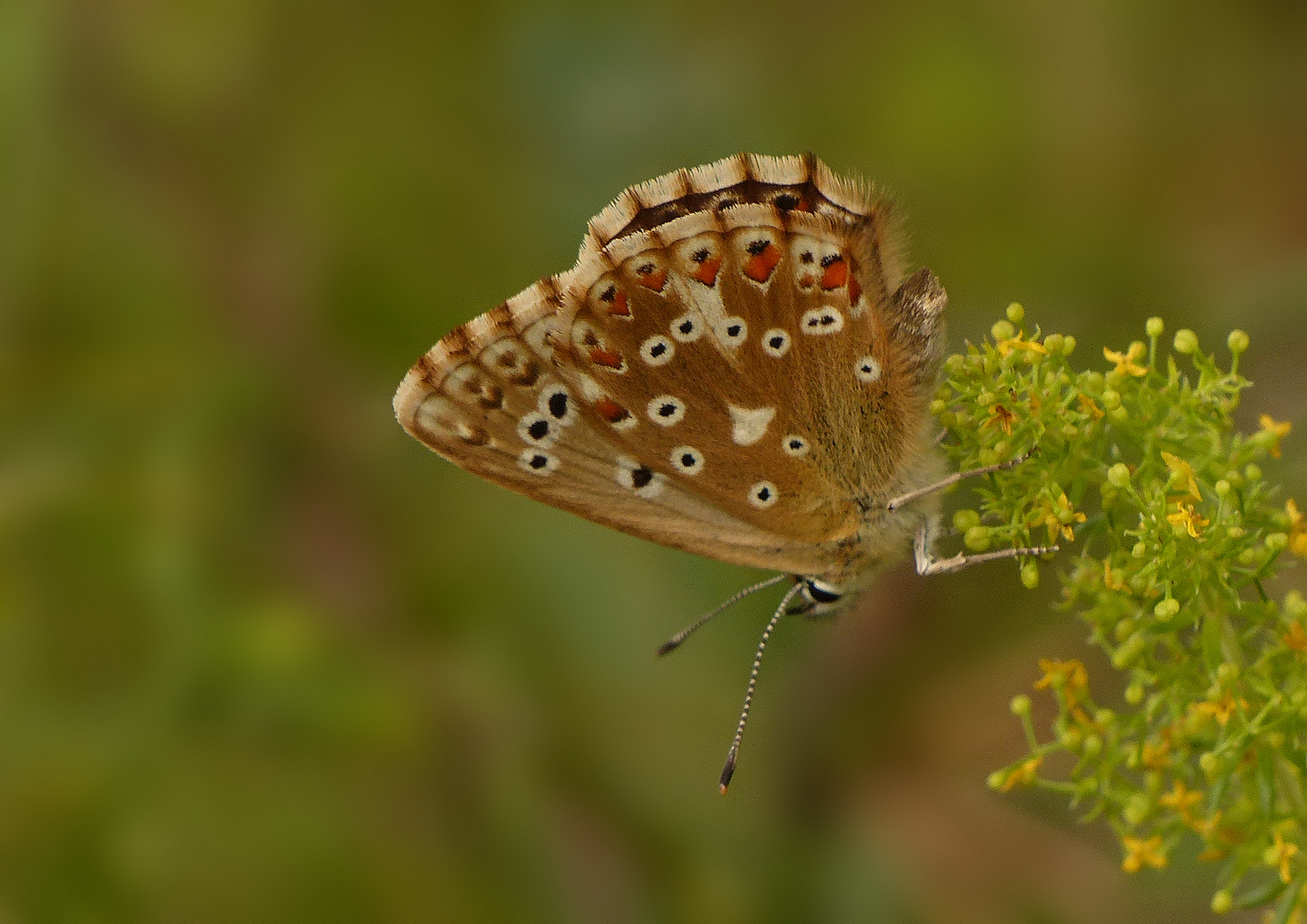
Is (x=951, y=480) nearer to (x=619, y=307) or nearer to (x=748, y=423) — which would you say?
(x=748, y=423)

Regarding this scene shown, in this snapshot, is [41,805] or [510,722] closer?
[41,805]

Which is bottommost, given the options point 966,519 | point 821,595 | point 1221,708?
point 821,595

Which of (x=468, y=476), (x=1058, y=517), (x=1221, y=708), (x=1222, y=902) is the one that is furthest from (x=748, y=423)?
(x=468, y=476)

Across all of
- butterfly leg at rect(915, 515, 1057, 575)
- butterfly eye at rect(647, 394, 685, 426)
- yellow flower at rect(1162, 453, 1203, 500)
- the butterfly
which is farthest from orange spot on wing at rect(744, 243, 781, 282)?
yellow flower at rect(1162, 453, 1203, 500)

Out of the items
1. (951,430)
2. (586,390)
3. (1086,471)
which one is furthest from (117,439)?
(1086,471)

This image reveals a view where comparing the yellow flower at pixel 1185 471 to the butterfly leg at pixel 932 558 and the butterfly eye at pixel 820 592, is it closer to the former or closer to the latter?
the butterfly leg at pixel 932 558

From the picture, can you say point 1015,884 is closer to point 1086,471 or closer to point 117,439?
point 1086,471
